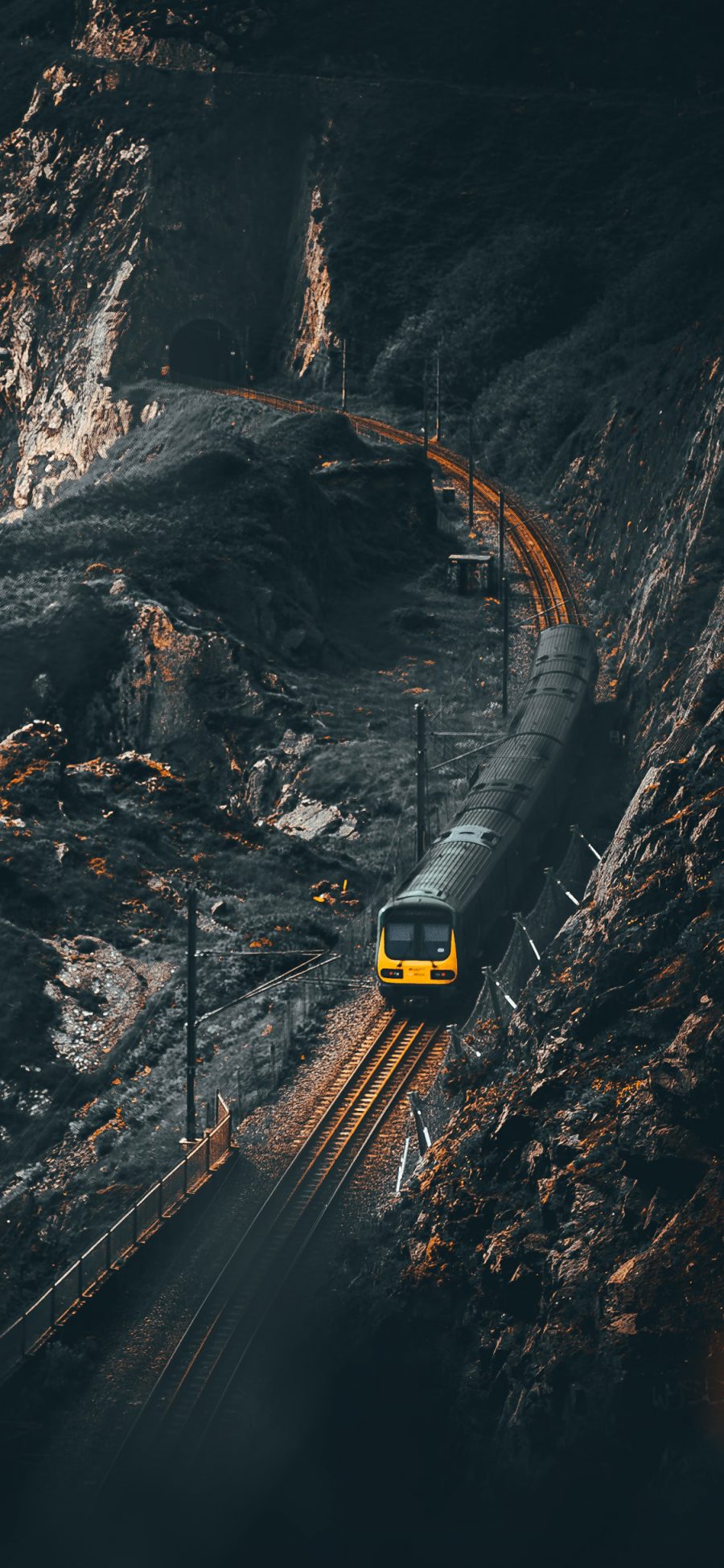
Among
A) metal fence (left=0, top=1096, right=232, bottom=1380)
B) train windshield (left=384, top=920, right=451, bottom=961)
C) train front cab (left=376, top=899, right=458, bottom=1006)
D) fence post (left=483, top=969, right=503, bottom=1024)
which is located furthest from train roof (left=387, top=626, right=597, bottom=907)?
metal fence (left=0, top=1096, right=232, bottom=1380)

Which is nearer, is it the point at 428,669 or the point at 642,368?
the point at 428,669

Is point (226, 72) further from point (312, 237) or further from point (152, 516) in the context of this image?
point (152, 516)

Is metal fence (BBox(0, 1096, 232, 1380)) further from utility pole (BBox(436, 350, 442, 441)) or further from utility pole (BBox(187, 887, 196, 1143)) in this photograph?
utility pole (BBox(436, 350, 442, 441))

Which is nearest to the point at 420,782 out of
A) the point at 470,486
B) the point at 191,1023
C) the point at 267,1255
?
the point at 191,1023

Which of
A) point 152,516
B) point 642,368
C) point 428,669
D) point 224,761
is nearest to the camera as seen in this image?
point 224,761

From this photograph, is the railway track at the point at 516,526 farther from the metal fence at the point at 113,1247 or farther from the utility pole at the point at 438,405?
the metal fence at the point at 113,1247

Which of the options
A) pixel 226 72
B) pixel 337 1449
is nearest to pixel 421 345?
pixel 226 72
